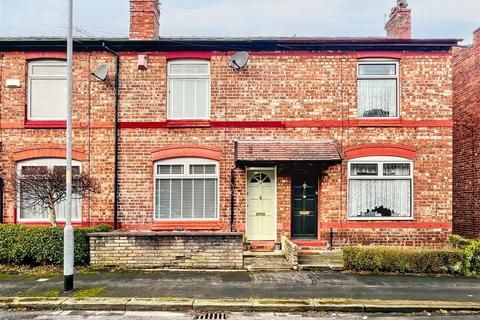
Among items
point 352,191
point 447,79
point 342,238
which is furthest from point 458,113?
point 342,238

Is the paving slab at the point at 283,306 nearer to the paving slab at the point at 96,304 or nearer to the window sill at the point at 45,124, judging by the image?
the paving slab at the point at 96,304

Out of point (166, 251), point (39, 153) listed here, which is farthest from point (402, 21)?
point (39, 153)

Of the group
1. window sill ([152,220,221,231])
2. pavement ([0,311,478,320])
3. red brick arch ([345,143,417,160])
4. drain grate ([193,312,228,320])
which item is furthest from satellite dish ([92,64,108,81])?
drain grate ([193,312,228,320])

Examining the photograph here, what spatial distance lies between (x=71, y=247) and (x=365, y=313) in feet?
19.9

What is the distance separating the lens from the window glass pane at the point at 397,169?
14.0 m

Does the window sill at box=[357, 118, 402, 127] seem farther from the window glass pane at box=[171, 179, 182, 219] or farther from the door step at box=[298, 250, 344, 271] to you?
the window glass pane at box=[171, 179, 182, 219]

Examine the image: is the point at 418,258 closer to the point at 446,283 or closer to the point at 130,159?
the point at 446,283

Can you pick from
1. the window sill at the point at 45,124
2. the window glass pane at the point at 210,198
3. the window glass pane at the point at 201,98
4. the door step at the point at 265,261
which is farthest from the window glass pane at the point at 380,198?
the window sill at the point at 45,124

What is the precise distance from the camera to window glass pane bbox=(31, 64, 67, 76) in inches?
563

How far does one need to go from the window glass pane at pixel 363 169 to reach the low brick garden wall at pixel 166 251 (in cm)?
461

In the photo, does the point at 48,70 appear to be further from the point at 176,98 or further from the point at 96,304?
the point at 96,304

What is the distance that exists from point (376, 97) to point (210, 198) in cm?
617

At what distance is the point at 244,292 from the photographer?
9352 mm

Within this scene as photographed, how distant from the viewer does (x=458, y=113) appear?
16.8 meters
